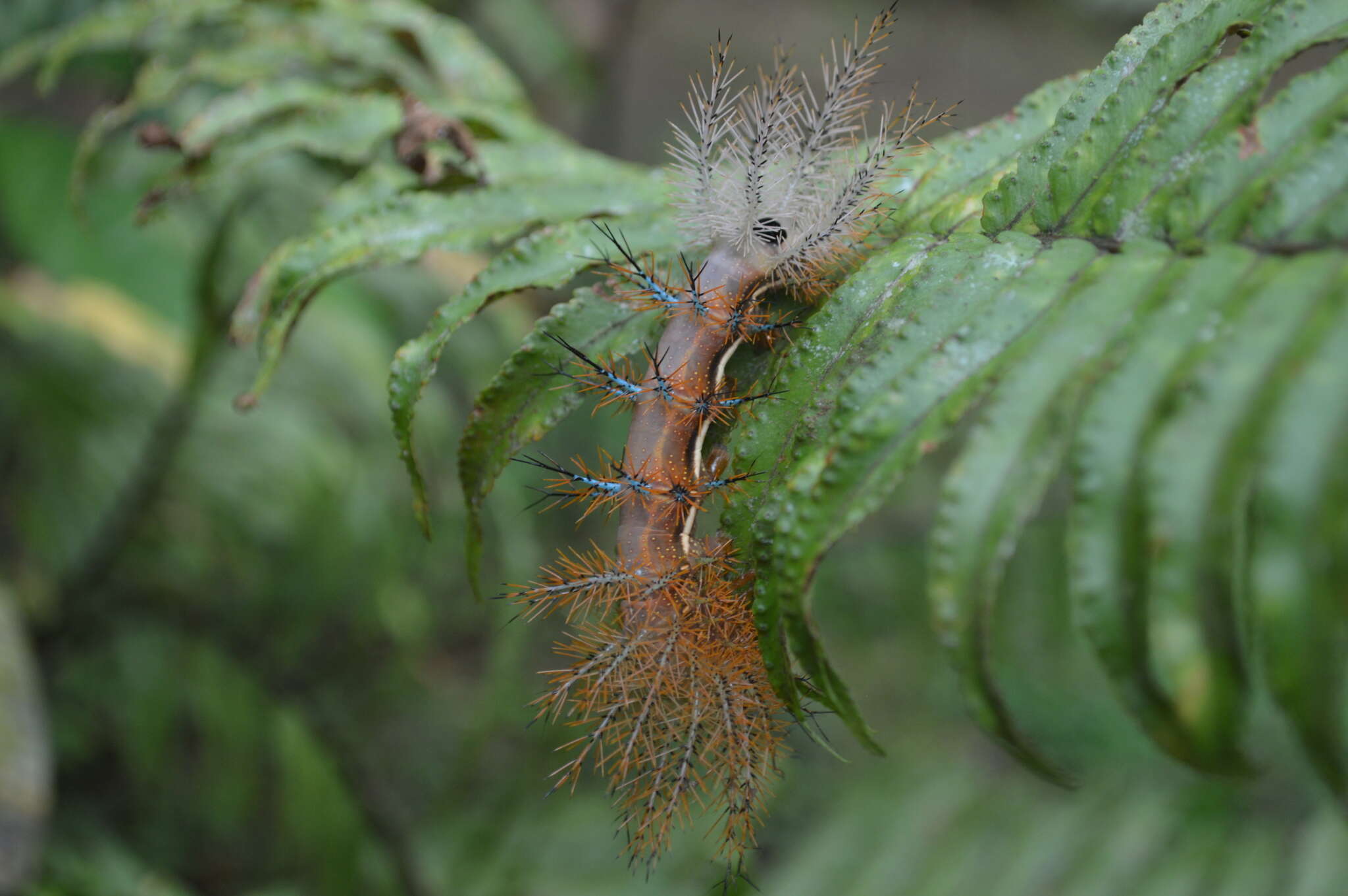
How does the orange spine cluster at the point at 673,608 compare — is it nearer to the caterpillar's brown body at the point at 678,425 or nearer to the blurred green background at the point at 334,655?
the caterpillar's brown body at the point at 678,425

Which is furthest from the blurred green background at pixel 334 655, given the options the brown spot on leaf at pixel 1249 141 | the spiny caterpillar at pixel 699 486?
the brown spot on leaf at pixel 1249 141

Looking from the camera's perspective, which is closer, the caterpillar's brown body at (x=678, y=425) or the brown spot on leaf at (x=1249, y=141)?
the brown spot on leaf at (x=1249, y=141)

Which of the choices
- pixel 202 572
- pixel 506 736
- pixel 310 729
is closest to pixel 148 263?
pixel 202 572

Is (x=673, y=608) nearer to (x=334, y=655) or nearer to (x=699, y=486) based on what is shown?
(x=699, y=486)

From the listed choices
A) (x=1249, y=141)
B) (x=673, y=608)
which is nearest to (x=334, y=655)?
(x=673, y=608)

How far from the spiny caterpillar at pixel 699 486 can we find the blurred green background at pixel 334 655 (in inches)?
58.7

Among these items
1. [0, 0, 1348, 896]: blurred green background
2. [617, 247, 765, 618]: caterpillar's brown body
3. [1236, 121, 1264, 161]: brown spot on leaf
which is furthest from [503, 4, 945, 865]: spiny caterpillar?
[0, 0, 1348, 896]: blurred green background

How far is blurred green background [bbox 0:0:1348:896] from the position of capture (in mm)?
2670

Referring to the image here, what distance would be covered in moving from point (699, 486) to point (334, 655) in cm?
274

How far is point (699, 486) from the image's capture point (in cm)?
99

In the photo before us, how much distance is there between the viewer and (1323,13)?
895mm

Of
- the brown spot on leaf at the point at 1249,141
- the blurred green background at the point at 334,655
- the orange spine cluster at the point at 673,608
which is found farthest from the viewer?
the blurred green background at the point at 334,655

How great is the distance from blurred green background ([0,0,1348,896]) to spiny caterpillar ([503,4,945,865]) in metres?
1.49

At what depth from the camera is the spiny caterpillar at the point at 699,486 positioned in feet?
3.16
